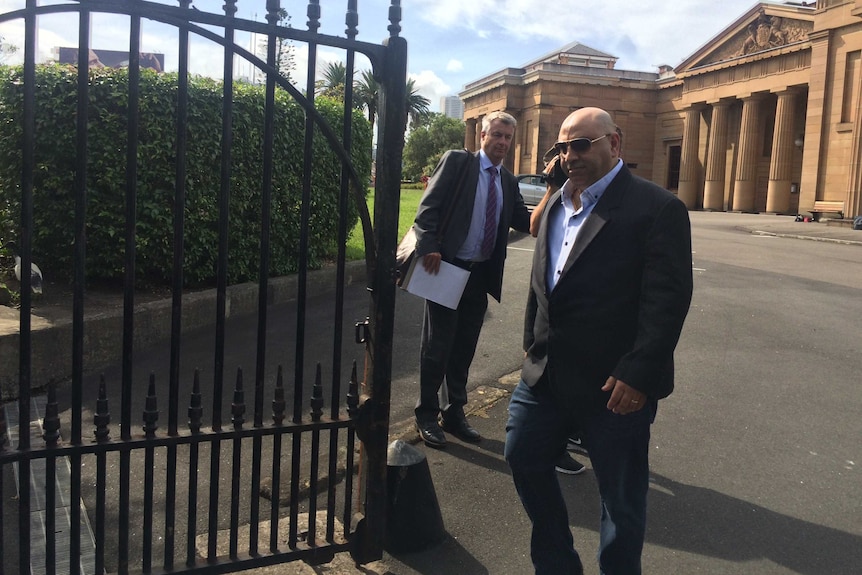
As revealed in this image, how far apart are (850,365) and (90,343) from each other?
675cm

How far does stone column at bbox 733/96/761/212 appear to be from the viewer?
42.3m

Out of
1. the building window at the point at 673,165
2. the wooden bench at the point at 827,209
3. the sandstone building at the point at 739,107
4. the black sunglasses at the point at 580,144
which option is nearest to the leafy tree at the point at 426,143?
the sandstone building at the point at 739,107

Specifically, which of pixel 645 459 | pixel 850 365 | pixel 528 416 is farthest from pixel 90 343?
pixel 850 365

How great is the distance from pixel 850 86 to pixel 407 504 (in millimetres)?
36351

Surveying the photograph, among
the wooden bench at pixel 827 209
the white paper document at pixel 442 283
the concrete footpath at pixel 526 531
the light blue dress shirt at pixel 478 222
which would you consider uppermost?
the wooden bench at pixel 827 209

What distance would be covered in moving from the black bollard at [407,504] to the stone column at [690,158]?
4744 cm

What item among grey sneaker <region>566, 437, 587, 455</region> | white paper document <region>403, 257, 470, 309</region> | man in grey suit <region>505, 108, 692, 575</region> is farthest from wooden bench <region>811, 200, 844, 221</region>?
man in grey suit <region>505, 108, 692, 575</region>

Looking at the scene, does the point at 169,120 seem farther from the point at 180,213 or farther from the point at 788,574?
the point at 788,574

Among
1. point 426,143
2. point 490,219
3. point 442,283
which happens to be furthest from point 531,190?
point 426,143

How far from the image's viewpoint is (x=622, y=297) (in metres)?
2.67

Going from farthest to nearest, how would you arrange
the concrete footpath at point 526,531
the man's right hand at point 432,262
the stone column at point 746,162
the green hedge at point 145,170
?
the stone column at point 746,162 < the green hedge at point 145,170 < the man's right hand at point 432,262 < the concrete footpath at point 526,531

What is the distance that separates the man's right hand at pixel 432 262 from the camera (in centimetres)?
438

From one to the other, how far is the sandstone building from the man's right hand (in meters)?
30.9

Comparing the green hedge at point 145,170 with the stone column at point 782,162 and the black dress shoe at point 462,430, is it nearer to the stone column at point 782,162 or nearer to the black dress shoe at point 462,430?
the black dress shoe at point 462,430
